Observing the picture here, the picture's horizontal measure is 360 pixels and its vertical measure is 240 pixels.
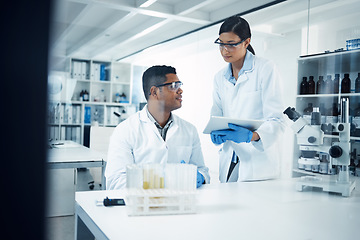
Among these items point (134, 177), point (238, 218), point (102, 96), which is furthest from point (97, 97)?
point (238, 218)

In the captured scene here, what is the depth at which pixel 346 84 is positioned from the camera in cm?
262

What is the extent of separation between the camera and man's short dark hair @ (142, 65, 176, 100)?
1714mm

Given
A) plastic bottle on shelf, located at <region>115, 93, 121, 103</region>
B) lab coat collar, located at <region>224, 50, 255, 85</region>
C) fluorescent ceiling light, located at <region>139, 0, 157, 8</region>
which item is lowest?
plastic bottle on shelf, located at <region>115, 93, 121, 103</region>

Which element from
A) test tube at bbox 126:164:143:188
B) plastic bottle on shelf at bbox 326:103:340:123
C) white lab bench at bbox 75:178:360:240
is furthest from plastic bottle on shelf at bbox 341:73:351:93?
test tube at bbox 126:164:143:188

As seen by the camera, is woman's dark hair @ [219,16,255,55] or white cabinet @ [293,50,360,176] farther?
white cabinet @ [293,50,360,176]

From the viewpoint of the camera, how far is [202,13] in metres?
3.37

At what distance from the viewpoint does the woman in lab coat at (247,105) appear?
5.89 ft

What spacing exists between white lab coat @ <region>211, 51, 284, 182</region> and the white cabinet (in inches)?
28.8

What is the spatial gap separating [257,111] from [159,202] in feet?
3.60

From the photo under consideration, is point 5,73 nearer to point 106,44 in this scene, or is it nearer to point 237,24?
point 237,24

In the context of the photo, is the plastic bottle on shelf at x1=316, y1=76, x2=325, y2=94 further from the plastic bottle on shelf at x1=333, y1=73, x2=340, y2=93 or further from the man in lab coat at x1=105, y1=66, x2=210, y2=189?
the man in lab coat at x1=105, y1=66, x2=210, y2=189

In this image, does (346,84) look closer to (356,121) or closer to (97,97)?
(356,121)

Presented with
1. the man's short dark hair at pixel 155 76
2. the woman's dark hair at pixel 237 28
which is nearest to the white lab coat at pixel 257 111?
the woman's dark hair at pixel 237 28

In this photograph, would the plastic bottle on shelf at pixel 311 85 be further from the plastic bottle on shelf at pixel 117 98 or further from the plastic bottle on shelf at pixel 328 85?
the plastic bottle on shelf at pixel 117 98
